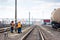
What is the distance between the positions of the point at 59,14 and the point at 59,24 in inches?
194

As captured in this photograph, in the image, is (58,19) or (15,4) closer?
(15,4)

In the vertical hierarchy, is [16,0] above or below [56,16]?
above

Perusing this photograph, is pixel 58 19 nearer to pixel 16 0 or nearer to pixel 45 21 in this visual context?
pixel 16 0

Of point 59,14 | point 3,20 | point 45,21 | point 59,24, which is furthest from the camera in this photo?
point 45,21

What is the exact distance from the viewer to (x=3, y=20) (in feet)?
237

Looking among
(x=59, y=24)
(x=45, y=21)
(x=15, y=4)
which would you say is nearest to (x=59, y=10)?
(x=59, y=24)

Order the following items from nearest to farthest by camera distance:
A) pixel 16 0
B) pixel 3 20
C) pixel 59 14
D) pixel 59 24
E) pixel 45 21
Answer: pixel 16 0 → pixel 59 14 → pixel 59 24 → pixel 3 20 → pixel 45 21

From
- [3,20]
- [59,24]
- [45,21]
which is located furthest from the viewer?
[45,21]

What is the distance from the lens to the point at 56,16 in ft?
150

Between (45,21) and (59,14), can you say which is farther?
(45,21)

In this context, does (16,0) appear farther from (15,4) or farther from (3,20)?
(3,20)

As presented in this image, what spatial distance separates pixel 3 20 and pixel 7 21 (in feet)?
12.9

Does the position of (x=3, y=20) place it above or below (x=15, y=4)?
below

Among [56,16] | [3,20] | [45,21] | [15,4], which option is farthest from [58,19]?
[45,21]
